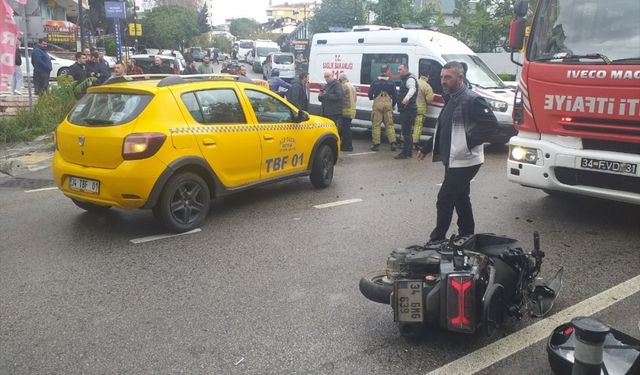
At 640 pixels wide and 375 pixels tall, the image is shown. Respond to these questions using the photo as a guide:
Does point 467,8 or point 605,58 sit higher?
point 467,8

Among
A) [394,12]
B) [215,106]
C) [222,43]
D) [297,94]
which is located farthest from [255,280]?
[222,43]

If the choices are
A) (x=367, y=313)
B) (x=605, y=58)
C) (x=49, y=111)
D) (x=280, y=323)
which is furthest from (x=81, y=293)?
(x=49, y=111)

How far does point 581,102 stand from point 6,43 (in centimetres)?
1058

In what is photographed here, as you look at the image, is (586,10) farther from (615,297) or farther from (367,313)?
(367,313)

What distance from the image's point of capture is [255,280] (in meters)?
4.63

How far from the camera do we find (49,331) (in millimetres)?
3738

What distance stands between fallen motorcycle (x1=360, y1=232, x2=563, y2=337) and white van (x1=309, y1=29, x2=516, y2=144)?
23.0 ft

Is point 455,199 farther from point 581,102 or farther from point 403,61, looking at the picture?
point 403,61

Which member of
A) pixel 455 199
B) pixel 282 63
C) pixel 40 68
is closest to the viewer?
pixel 455 199

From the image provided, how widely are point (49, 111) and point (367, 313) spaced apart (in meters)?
11.0

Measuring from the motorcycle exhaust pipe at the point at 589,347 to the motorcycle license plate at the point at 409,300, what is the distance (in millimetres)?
1016

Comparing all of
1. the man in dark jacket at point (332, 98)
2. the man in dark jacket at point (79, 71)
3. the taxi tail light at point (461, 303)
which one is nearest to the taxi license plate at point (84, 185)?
the taxi tail light at point (461, 303)

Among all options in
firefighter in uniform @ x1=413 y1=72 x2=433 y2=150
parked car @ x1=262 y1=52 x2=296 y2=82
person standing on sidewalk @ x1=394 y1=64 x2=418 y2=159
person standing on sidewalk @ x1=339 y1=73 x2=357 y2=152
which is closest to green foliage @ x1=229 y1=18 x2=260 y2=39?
parked car @ x1=262 y1=52 x2=296 y2=82

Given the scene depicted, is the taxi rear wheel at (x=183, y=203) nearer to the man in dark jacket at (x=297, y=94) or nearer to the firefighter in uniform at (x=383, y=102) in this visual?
the firefighter in uniform at (x=383, y=102)
